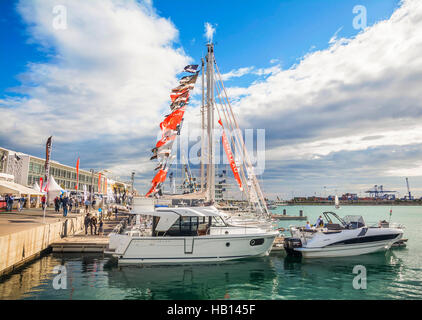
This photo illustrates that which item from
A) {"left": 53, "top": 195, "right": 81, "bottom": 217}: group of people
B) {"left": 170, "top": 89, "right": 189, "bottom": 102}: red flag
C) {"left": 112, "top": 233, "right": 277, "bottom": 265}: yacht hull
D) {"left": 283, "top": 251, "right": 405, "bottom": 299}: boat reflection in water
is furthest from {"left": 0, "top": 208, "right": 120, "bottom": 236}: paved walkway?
{"left": 283, "top": 251, "right": 405, "bottom": 299}: boat reflection in water

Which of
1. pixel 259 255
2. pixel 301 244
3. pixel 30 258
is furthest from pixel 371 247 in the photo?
pixel 30 258

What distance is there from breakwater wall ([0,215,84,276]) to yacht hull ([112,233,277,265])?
17.4ft

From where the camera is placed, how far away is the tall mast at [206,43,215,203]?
74.0ft

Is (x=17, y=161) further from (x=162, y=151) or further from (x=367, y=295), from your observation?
(x=367, y=295)

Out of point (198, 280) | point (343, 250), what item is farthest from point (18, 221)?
point (343, 250)

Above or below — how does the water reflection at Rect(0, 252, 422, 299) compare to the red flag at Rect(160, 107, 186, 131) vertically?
below

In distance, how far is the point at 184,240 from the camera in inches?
643

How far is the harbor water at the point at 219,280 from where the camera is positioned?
1186 centimetres

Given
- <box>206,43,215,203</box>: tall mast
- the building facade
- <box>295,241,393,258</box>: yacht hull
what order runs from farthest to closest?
the building facade < <box>206,43,215,203</box>: tall mast < <box>295,241,393,258</box>: yacht hull

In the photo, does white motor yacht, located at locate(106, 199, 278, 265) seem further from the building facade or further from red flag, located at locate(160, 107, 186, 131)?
the building facade

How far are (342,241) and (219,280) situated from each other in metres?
11.1

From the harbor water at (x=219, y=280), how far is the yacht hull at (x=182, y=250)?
0.48 metres

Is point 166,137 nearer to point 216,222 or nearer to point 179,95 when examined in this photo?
point 179,95

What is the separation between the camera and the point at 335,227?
2120 cm
